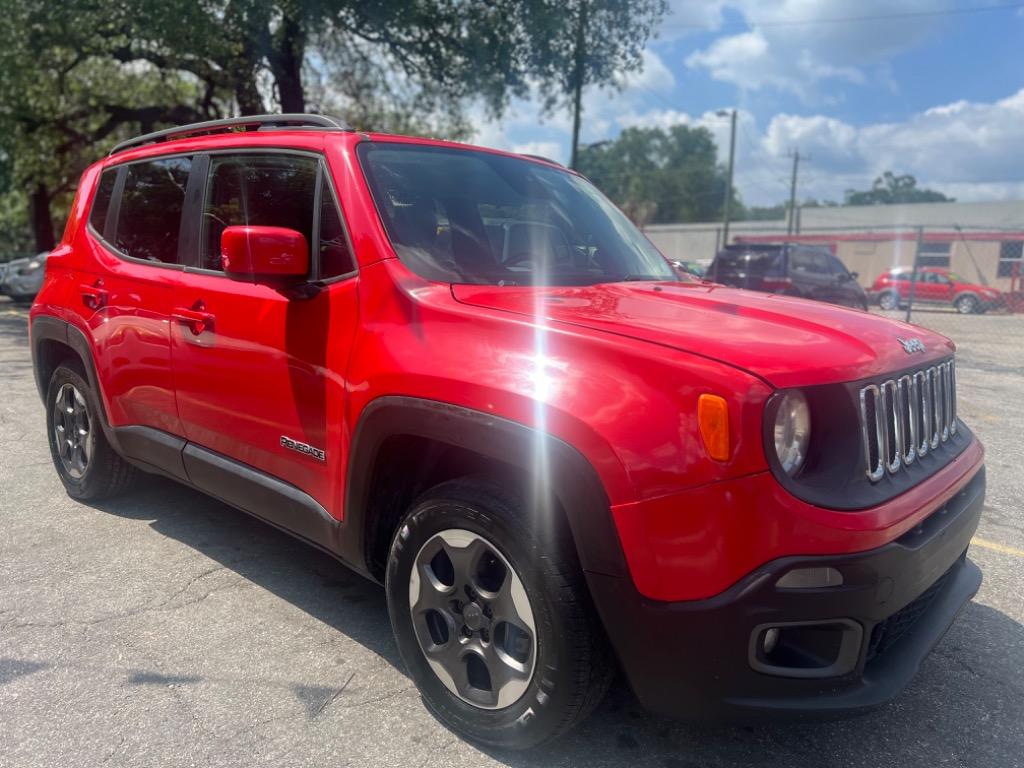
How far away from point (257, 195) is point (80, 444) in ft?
6.76

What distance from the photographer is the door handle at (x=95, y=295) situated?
3860mm

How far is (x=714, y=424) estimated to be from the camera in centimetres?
189

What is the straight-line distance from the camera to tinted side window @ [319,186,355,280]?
276 cm

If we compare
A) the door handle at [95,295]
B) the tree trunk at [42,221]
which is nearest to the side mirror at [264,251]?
the door handle at [95,295]

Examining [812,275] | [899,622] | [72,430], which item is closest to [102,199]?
[72,430]

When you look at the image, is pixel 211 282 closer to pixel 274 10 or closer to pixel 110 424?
pixel 110 424

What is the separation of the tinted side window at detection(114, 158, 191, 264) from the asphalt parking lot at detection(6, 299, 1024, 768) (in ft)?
4.68

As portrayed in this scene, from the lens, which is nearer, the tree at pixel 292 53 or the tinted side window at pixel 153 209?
the tinted side window at pixel 153 209

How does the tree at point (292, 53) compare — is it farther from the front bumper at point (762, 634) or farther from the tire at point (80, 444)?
the front bumper at point (762, 634)

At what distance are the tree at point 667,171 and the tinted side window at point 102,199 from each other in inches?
4243

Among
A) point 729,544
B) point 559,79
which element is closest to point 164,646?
point 729,544

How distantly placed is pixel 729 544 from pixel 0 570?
10.8 feet

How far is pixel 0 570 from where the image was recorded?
3570mm

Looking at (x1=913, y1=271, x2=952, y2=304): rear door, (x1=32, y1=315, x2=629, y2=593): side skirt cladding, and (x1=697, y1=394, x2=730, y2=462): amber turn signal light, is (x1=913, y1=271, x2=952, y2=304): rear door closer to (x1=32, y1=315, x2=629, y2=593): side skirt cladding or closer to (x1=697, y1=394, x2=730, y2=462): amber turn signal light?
(x1=32, y1=315, x2=629, y2=593): side skirt cladding
